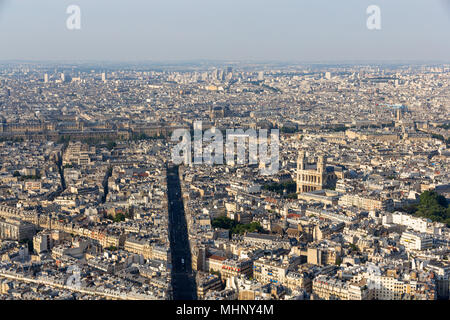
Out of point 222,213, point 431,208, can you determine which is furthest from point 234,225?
point 431,208

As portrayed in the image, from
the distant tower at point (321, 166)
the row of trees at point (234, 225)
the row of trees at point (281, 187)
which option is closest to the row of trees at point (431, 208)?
the distant tower at point (321, 166)

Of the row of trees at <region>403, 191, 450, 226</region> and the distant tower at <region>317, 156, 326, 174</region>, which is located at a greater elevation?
the distant tower at <region>317, 156, 326, 174</region>

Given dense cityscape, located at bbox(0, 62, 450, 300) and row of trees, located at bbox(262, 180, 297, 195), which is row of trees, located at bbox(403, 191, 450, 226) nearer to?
dense cityscape, located at bbox(0, 62, 450, 300)

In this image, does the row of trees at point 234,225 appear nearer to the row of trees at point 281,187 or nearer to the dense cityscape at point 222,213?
the dense cityscape at point 222,213

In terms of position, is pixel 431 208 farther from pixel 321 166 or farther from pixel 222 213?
pixel 222 213

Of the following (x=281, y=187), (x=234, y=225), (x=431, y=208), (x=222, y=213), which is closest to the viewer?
(x=234, y=225)

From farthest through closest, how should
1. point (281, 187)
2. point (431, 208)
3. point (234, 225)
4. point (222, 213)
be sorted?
point (281, 187) → point (431, 208) → point (222, 213) → point (234, 225)

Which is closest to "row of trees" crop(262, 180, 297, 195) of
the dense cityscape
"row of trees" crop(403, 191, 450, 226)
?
the dense cityscape

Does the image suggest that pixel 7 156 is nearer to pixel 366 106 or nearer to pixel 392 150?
pixel 392 150
